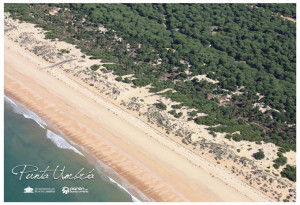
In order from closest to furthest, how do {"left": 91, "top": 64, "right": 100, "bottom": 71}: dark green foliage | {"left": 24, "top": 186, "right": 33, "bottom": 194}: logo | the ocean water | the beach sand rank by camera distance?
the ocean water, {"left": 24, "top": 186, "right": 33, "bottom": 194}: logo, the beach sand, {"left": 91, "top": 64, "right": 100, "bottom": 71}: dark green foliage

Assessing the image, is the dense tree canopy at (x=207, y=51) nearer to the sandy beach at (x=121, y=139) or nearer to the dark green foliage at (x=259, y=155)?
the dark green foliage at (x=259, y=155)

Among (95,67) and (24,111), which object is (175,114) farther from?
(24,111)

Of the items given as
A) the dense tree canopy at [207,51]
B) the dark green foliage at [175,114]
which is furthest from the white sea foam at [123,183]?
the dense tree canopy at [207,51]

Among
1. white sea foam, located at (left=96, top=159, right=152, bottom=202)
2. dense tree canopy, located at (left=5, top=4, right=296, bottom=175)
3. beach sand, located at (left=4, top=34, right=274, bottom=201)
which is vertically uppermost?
dense tree canopy, located at (left=5, top=4, right=296, bottom=175)

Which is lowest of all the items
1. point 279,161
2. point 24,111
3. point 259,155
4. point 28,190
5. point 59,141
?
point 28,190

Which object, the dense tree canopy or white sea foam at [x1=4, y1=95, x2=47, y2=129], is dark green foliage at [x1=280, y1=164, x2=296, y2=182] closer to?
the dense tree canopy

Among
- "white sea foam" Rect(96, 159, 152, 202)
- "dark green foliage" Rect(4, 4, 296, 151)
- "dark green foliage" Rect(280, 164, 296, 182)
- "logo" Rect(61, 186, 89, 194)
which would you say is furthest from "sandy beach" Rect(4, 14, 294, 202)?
"dark green foliage" Rect(4, 4, 296, 151)

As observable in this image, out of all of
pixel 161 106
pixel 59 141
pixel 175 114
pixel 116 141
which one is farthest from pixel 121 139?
pixel 175 114
